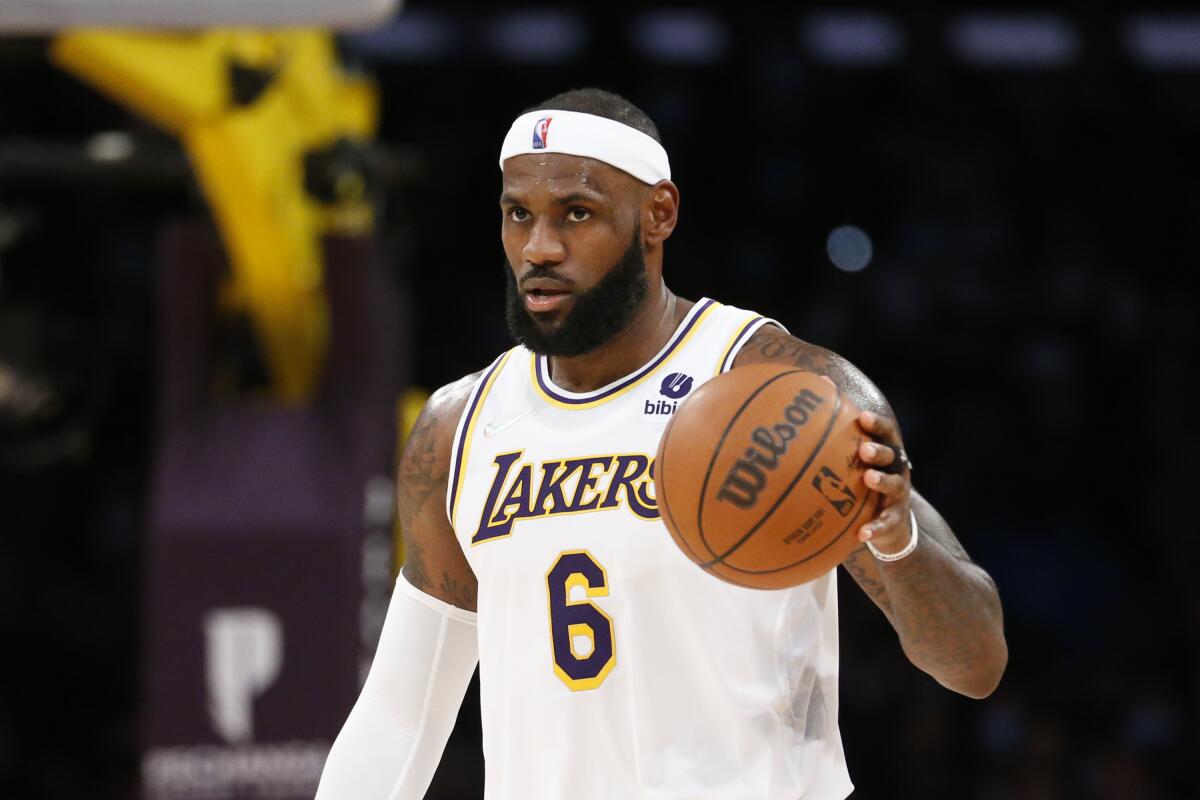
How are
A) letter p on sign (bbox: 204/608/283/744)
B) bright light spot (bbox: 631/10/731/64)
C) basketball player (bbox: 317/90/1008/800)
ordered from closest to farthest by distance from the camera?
basketball player (bbox: 317/90/1008/800)
letter p on sign (bbox: 204/608/283/744)
bright light spot (bbox: 631/10/731/64)

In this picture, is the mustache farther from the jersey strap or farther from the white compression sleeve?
the white compression sleeve

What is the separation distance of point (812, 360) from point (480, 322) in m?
8.69

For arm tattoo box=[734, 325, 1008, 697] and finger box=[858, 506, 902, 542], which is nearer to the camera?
finger box=[858, 506, 902, 542]

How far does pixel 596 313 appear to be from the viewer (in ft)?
11.9

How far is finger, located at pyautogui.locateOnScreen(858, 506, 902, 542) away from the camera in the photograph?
10.2 ft

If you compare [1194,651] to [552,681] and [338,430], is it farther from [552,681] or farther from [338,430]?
[552,681]

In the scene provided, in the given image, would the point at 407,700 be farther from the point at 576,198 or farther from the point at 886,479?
the point at 886,479

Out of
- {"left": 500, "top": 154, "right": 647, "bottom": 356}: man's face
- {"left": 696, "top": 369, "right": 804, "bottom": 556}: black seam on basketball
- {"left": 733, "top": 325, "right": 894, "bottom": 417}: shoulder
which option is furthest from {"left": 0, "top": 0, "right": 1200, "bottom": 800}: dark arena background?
{"left": 696, "top": 369, "right": 804, "bottom": 556}: black seam on basketball

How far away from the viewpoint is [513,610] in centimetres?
357

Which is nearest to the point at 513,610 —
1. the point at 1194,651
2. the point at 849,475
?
the point at 849,475

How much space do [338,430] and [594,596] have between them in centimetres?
401

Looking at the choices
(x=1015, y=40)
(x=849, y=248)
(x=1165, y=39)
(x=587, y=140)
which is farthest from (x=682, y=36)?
(x=587, y=140)

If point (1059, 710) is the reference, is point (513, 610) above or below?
above

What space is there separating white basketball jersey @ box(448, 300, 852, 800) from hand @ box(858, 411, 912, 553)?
1.30 feet
